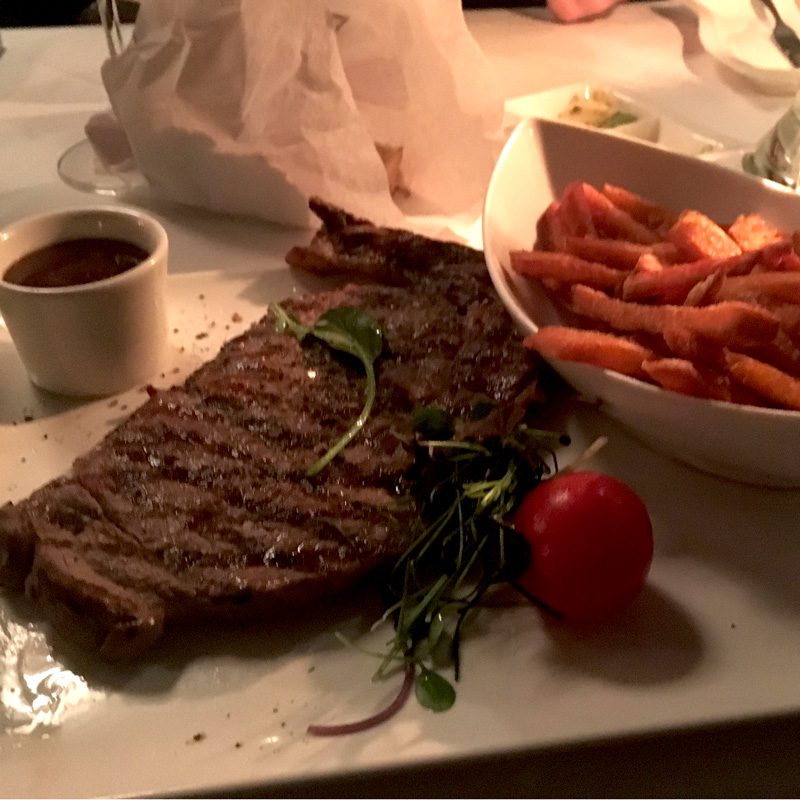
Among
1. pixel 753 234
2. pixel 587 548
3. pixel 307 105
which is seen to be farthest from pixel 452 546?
pixel 307 105

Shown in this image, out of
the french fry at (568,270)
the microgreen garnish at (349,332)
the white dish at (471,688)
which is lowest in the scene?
the white dish at (471,688)

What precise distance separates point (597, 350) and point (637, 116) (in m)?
1.85

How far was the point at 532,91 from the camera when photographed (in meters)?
3.51

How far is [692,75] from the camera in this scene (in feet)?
11.9

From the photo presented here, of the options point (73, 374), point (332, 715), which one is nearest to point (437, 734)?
point (332, 715)

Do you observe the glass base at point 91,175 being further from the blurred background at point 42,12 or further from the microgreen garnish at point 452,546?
the blurred background at point 42,12

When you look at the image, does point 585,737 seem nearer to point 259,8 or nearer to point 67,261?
point 67,261

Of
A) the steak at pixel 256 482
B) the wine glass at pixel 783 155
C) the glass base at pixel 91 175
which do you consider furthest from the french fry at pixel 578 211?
the glass base at pixel 91 175

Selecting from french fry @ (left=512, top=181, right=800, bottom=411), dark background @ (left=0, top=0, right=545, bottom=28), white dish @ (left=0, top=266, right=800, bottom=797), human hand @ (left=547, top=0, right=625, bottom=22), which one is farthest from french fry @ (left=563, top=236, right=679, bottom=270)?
dark background @ (left=0, top=0, right=545, bottom=28)

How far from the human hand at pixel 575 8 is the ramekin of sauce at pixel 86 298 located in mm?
3133

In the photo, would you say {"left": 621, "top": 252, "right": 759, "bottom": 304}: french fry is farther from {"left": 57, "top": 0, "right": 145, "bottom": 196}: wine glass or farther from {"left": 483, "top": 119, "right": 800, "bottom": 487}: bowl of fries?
{"left": 57, "top": 0, "right": 145, "bottom": 196}: wine glass

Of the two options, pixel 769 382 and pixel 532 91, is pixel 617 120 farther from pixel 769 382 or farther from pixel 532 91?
pixel 769 382

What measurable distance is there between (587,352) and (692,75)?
2715 mm

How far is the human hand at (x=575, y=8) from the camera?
4145 mm
